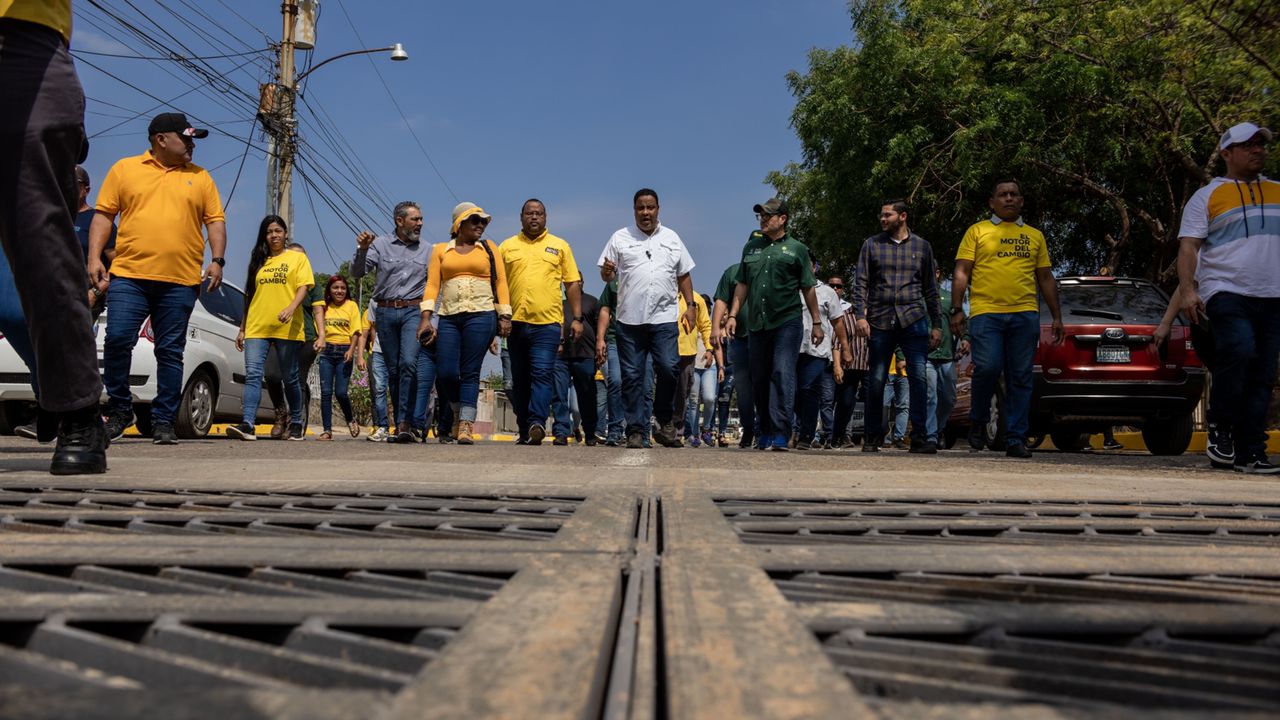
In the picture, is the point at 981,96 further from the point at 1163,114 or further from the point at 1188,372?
the point at 1188,372

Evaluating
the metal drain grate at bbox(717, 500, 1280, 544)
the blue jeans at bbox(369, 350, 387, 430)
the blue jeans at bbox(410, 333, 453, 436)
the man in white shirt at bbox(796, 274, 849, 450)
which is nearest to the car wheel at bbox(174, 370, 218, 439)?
the blue jeans at bbox(369, 350, 387, 430)

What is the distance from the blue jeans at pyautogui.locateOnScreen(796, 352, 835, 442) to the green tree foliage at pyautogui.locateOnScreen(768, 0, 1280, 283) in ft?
23.0

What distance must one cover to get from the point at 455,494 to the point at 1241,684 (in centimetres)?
228

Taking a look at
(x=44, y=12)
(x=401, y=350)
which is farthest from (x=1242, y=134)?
(x=401, y=350)

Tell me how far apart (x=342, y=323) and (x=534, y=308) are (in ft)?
13.4

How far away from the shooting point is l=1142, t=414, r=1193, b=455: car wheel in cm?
1005

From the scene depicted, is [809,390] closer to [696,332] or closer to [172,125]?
[696,332]

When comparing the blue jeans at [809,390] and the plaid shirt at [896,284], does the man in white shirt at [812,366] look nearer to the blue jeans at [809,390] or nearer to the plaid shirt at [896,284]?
the blue jeans at [809,390]

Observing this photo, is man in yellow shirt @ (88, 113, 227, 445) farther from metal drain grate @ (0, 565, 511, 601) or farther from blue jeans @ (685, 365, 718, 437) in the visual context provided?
blue jeans @ (685, 365, 718, 437)

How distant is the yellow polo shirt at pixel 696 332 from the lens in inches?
448

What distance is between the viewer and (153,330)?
21.3 ft

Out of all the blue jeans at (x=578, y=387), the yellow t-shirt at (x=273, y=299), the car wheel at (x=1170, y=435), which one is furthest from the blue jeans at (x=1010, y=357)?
the yellow t-shirt at (x=273, y=299)

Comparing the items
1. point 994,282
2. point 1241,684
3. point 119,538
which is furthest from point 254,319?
point 1241,684

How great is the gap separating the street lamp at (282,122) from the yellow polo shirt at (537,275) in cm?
1209
